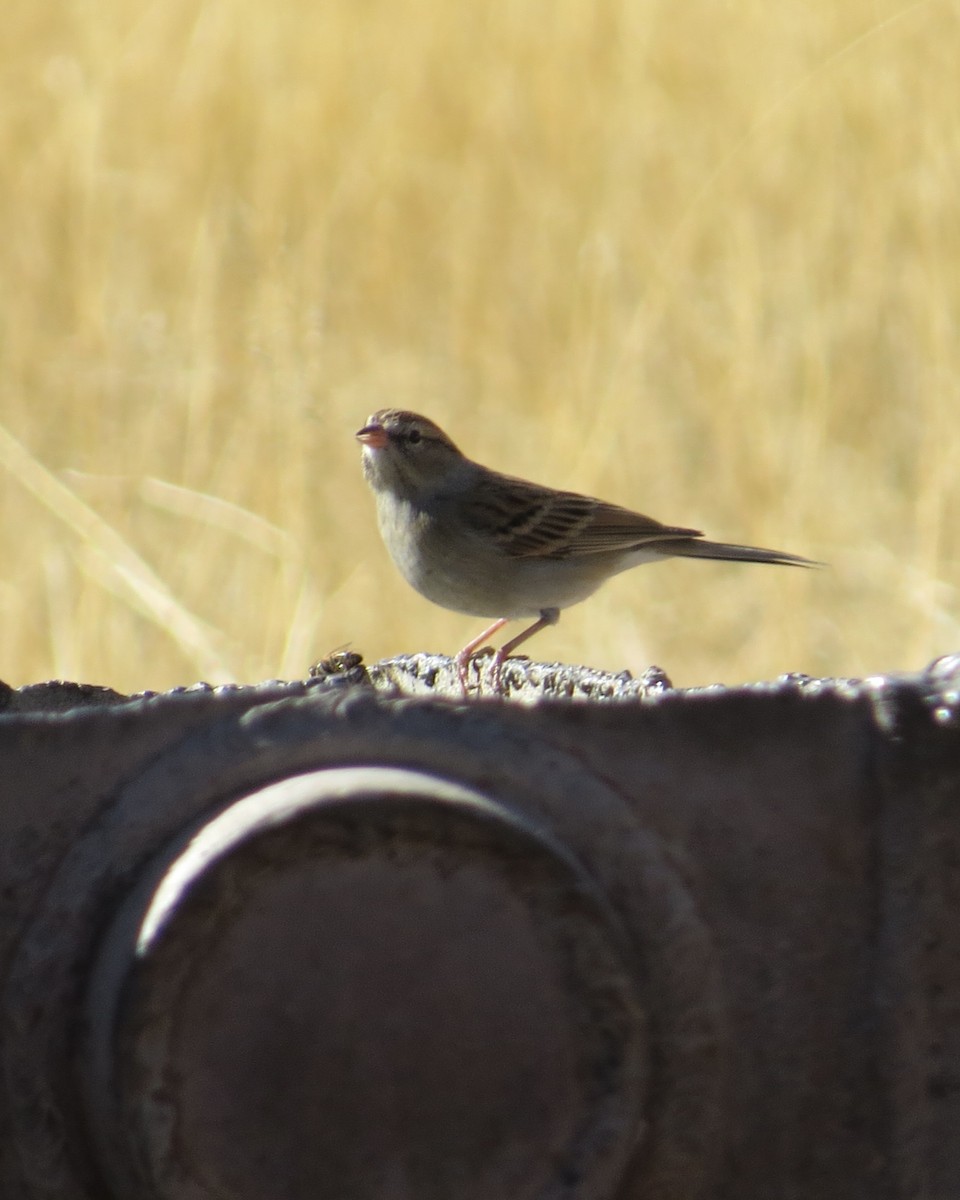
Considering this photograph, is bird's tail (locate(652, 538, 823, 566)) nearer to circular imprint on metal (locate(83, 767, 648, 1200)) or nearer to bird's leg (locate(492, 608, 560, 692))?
bird's leg (locate(492, 608, 560, 692))

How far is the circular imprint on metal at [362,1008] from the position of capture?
2.78 feet

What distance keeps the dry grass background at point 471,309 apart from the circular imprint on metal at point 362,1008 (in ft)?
6.94

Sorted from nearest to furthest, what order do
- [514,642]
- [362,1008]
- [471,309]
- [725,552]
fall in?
[362,1008]
[514,642]
[725,552]
[471,309]

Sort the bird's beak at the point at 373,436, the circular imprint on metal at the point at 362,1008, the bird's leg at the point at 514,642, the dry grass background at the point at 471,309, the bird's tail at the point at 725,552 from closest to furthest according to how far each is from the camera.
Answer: the circular imprint on metal at the point at 362,1008 → the bird's leg at the point at 514,642 → the bird's beak at the point at 373,436 → the bird's tail at the point at 725,552 → the dry grass background at the point at 471,309

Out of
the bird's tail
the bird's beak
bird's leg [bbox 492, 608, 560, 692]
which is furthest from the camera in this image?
the bird's tail

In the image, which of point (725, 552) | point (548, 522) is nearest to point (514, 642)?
point (548, 522)

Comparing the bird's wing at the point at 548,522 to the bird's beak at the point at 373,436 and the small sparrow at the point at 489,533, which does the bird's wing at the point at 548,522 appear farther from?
the bird's beak at the point at 373,436

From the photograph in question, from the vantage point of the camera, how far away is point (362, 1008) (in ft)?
2.83

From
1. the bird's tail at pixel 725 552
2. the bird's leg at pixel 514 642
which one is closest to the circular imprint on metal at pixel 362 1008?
the bird's leg at pixel 514 642

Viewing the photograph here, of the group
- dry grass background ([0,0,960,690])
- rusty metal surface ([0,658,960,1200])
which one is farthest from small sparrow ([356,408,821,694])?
rusty metal surface ([0,658,960,1200])

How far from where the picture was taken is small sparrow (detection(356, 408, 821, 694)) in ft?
9.83

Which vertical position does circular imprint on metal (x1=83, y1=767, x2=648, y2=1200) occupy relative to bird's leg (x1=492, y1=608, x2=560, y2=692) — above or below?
below

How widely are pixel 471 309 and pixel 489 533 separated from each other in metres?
1.82

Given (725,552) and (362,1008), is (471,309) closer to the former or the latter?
(725,552)
